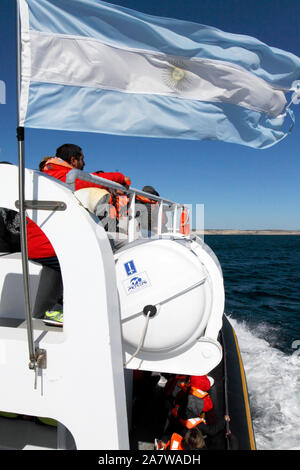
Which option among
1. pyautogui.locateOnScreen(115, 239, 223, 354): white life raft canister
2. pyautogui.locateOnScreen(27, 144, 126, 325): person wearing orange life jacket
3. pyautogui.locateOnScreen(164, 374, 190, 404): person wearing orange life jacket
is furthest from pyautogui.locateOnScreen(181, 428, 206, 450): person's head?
pyautogui.locateOnScreen(27, 144, 126, 325): person wearing orange life jacket

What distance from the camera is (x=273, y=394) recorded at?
6.65 meters

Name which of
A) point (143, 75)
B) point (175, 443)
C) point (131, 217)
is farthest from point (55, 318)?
point (175, 443)

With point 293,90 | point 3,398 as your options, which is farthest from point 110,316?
point 293,90

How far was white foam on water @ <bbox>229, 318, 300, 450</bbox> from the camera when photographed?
5379 millimetres

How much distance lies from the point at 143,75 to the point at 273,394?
23.2ft

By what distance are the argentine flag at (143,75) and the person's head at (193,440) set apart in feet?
10.0

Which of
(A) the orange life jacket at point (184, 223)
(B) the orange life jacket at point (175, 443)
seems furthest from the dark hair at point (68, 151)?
(A) the orange life jacket at point (184, 223)

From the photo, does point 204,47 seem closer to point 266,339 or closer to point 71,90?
point 71,90

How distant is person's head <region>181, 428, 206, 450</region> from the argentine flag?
10.0 ft

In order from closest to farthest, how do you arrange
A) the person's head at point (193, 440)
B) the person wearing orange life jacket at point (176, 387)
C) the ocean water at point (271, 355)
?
1. the person's head at point (193, 440)
2. the person wearing orange life jacket at point (176, 387)
3. the ocean water at point (271, 355)

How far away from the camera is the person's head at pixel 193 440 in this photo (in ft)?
10.5

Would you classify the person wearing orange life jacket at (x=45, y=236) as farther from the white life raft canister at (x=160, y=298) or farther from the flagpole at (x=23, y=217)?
the white life raft canister at (x=160, y=298)

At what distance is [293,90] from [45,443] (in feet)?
12.6

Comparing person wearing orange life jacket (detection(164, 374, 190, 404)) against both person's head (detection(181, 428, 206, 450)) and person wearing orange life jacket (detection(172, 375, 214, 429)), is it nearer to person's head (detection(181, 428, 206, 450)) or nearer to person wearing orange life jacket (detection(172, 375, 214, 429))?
person wearing orange life jacket (detection(172, 375, 214, 429))
